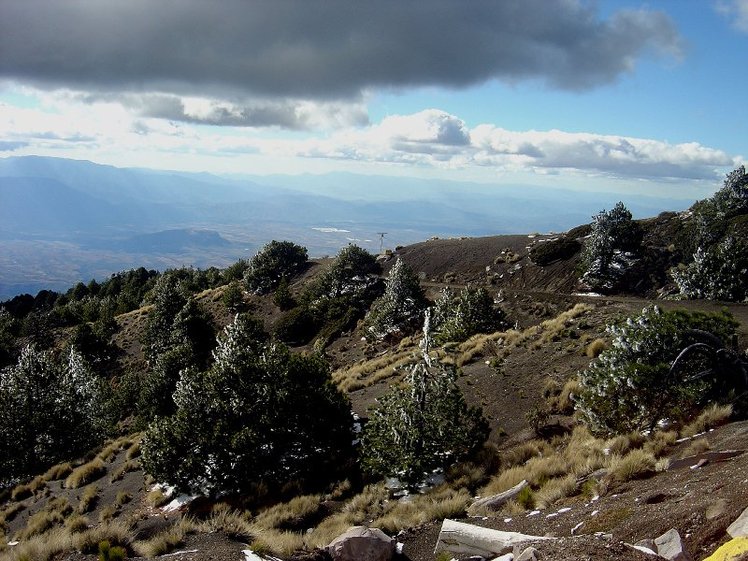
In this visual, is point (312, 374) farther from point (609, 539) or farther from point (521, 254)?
point (521, 254)

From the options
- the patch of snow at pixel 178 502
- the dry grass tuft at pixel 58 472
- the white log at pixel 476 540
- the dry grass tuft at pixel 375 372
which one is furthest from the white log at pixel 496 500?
the dry grass tuft at pixel 58 472

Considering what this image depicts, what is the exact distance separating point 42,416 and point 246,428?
1520 centimetres

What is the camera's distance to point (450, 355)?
2886cm

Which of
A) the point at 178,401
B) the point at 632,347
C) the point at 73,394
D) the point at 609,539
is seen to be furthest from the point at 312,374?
the point at 73,394

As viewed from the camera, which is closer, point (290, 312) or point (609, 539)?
point (609, 539)

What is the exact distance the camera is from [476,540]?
8.84 metres

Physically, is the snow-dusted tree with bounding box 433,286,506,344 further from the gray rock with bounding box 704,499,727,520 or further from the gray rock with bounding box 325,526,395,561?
the gray rock with bounding box 704,499,727,520

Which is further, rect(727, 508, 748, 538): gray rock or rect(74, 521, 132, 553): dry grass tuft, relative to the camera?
rect(74, 521, 132, 553): dry grass tuft

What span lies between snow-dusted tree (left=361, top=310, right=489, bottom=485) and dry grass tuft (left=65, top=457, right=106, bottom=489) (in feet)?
42.3

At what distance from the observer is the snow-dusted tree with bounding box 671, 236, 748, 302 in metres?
30.9

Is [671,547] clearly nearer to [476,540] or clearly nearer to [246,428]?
[476,540]

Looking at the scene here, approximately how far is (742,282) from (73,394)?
1472 inches

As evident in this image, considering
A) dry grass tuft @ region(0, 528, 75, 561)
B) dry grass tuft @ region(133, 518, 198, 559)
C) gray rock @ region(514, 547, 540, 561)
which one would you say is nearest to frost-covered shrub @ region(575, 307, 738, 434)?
gray rock @ region(514, 547, 540, 561)

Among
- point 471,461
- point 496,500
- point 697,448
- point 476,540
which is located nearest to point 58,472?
point 471,461
